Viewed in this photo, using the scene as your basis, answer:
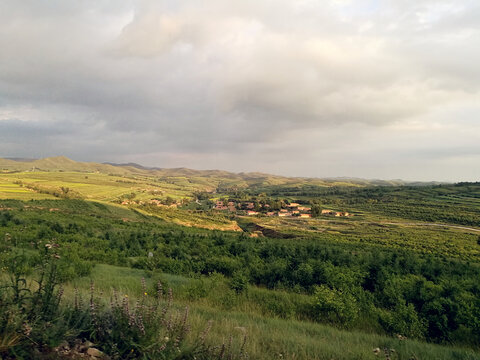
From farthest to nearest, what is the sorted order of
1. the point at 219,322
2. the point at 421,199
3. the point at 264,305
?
the point at 421,199 → the point at 264,305 → the point at 219,322

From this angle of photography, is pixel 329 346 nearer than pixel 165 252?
Yes

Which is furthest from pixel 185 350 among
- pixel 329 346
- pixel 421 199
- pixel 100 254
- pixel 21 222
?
pixel 421 199

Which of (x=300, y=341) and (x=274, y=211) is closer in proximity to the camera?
(x=300, y=341)

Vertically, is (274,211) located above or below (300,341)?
below

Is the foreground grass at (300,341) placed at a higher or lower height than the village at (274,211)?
higher

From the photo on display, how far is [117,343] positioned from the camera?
10.1 ft

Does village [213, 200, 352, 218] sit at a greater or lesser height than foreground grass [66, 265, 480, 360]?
lesser

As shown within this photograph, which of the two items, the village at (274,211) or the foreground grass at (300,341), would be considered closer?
the foreground grass at (300,341)

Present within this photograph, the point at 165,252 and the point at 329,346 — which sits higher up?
the point at 329,346

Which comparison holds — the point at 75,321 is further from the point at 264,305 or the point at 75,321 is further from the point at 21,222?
the point at 21,222

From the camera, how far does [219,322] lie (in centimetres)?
518

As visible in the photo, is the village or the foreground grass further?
the village

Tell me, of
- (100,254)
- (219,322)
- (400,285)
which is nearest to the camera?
(219,322)

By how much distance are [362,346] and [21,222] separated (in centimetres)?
2323
